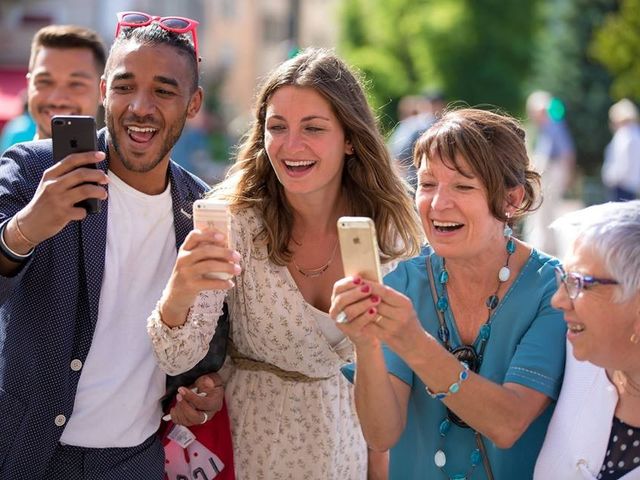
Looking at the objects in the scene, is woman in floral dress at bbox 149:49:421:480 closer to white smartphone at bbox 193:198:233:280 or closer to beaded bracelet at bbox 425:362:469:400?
white smartphone at bbox 193:198:233:280

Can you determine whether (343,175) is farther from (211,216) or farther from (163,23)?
(211,216)

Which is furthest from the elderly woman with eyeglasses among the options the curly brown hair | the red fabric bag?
the red fabric bag

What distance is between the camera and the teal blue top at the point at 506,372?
349 centimetres

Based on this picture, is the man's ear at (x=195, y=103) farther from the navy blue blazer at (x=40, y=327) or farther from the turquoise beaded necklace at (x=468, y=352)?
the turquoise beaded necklace at (x=468, y=352)

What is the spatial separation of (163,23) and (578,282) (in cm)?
184

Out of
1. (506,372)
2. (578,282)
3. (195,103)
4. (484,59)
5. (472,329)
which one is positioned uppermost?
(195,103)

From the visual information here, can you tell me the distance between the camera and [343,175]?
14.8 ft

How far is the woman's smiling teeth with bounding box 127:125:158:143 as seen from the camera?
12.9 ft

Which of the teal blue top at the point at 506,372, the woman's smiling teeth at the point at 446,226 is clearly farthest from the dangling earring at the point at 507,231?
the woman's smiling teeth at the point at 446,226

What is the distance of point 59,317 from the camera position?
3697 millimetres

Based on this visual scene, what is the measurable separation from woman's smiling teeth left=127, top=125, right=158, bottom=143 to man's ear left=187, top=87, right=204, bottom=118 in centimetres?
23

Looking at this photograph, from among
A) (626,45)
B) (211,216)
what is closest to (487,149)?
(211,216)

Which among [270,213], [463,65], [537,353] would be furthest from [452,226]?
[463,65]

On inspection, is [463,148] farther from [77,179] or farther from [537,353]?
[77,179]
